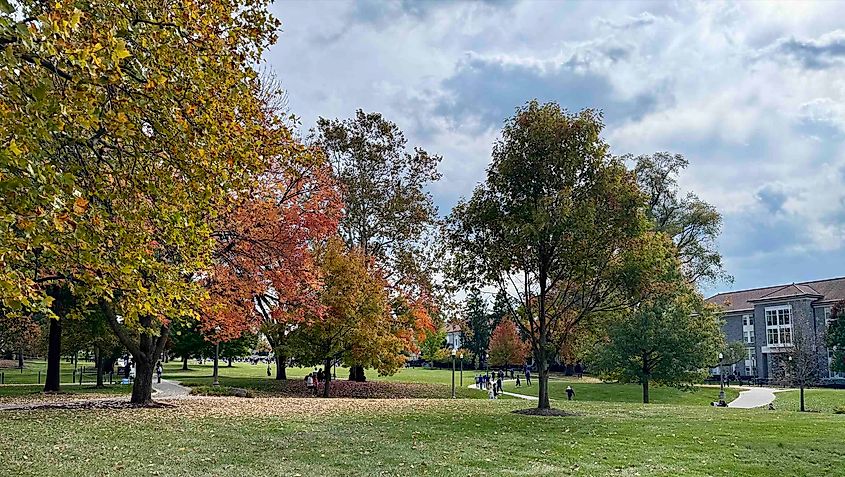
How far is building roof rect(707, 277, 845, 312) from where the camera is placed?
67125mm

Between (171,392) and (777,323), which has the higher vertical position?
(777,323)

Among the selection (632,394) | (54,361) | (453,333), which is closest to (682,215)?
(632,394)

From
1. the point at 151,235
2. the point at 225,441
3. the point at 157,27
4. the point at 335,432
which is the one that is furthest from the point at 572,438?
the point at 157,27

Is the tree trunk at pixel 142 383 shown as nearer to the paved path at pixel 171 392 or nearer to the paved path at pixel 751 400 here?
the paved path at pixel 171 392

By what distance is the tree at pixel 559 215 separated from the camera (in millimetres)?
18922

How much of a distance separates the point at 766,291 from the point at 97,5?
78607mm

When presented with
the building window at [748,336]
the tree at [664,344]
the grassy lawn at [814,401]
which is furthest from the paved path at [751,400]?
the building window at [748,336]

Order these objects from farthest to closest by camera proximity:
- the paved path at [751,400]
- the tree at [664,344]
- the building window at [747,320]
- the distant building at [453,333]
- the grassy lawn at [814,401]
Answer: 1. the building window at [747,320]
2. the distant building at [453,333]
3. the paved path at [751,400]
4. the tree at [664,344]
5. the grassy lawn at [814,401]

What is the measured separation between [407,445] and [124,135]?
7.48 meters

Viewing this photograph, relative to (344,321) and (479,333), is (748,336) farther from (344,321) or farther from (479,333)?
(344,321)

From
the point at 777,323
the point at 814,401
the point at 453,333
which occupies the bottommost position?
the point at 814,401

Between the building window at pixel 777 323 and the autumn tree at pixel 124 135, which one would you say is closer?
the autumn tree at pixel 124 135

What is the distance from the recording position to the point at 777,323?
7000 centimetres

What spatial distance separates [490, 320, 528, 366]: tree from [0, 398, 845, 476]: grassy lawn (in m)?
48.5
